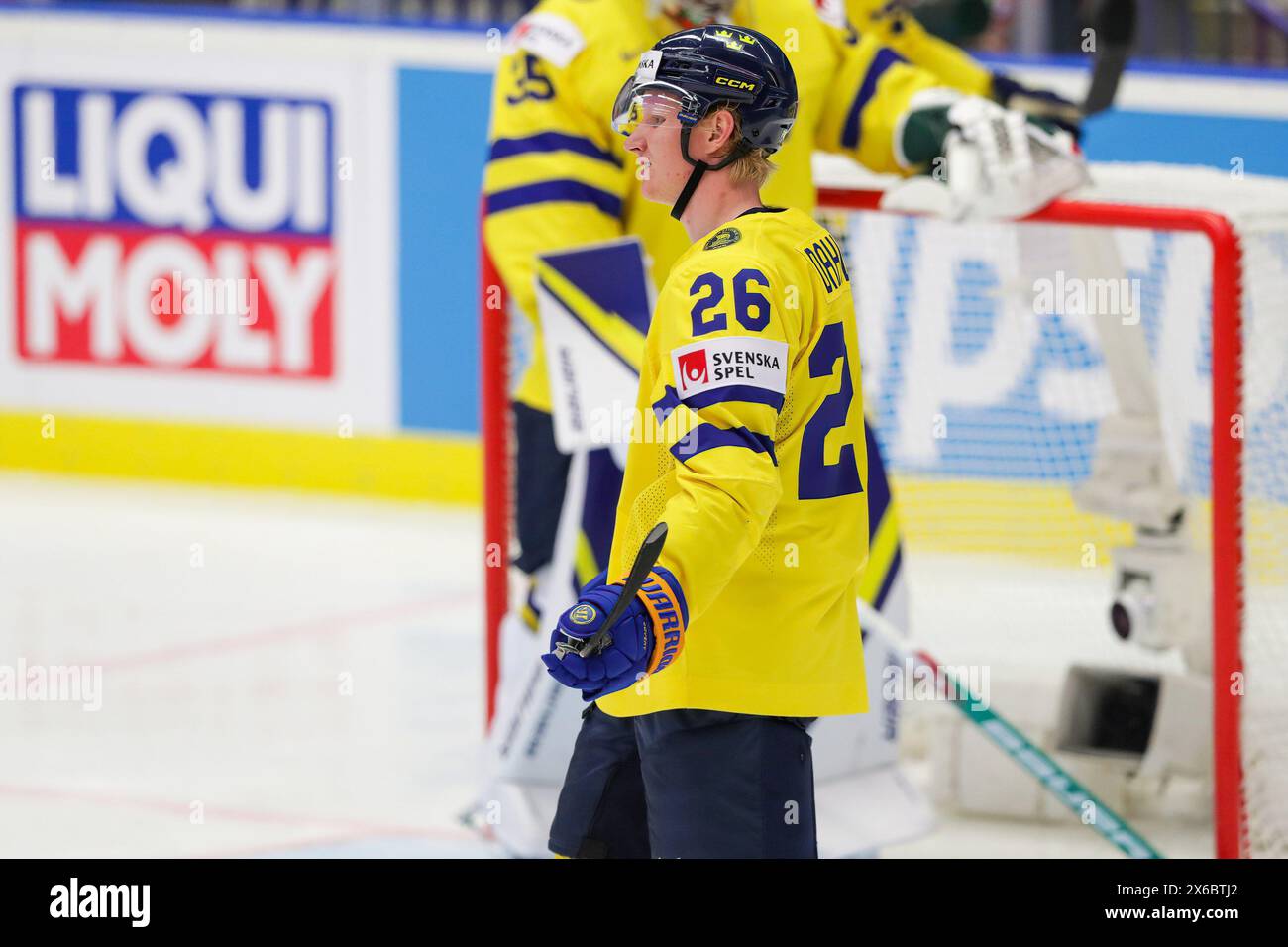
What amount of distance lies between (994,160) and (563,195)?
2.57 ft

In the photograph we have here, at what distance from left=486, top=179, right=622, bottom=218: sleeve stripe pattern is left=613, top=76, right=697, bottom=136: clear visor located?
132 cm

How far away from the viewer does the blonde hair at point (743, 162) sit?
2828 mm

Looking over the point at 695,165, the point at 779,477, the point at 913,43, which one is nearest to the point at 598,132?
the point at 913,43

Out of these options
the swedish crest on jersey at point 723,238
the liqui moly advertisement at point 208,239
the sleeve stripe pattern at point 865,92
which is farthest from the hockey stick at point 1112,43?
the liqui moly advertisement at point 208,239

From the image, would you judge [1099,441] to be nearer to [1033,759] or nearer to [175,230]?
[1033,759]

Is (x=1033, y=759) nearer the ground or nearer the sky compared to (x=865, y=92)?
nearer the ground

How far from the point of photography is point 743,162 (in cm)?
285

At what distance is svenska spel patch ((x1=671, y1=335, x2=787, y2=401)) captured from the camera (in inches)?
102

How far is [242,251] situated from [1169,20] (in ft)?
10.4

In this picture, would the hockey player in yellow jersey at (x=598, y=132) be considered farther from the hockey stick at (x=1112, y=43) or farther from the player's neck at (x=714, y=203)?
the player's neck at (x=714, y=203)

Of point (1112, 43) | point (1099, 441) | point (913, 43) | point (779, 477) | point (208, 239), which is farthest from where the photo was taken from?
point (208, 239)

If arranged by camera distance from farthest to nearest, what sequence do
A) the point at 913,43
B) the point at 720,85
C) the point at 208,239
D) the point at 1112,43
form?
the point at 208,239 → the point at 913,43 → the point at 1112,43 → the point at 720,85

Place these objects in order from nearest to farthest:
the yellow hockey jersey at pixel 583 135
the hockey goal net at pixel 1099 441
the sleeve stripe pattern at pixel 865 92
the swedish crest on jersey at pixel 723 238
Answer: the swedish crest on jersey at pixel 723 238
the yellow hockey jersey at pixel 583 135
the hockey goal net at pixel 1099 441
the sleeve stripe pattern at pixel 865 92

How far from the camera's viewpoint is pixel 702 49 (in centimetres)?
285
